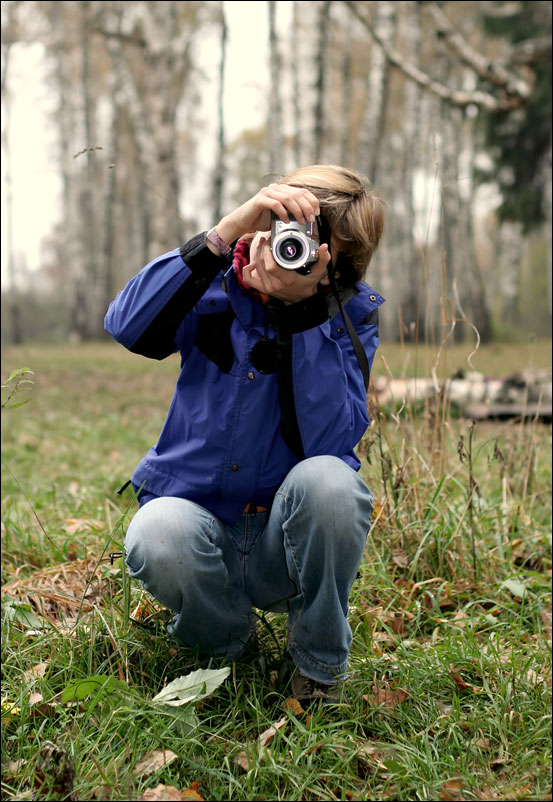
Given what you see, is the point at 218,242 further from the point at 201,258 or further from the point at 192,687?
the point at 192,687

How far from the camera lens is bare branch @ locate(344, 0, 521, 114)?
7440mm

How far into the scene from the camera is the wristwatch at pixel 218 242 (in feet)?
5.40

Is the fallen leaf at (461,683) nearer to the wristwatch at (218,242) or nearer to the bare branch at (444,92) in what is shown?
the wristwatch at (218,242)

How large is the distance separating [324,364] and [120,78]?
48.3 ft

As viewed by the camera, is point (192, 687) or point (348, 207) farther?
point (348, 207)

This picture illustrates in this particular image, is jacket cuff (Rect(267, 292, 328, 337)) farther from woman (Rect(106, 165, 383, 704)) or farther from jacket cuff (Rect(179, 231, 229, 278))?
jacket cuff (Rect(179, 231, 229, 278))

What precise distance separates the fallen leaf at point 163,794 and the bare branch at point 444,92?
21.2ft

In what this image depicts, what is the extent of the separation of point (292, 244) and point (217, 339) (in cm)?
30

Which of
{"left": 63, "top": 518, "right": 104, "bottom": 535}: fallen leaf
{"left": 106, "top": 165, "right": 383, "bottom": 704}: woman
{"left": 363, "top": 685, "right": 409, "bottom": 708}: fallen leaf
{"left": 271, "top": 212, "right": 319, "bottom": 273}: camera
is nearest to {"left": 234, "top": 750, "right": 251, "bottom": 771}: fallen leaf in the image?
{"left": 106, "top": 165, "right": 383, "bottom": 704}: woman

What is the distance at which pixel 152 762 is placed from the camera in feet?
4.79

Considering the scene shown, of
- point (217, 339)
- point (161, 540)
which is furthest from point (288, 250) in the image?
point (161, 540)

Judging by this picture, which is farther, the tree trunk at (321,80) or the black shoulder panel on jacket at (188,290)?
the tree trunk at (321,80)

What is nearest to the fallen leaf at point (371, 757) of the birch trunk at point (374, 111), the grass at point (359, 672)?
the grass at point (359, 672)

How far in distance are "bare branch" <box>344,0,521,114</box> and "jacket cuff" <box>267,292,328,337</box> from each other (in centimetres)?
563
